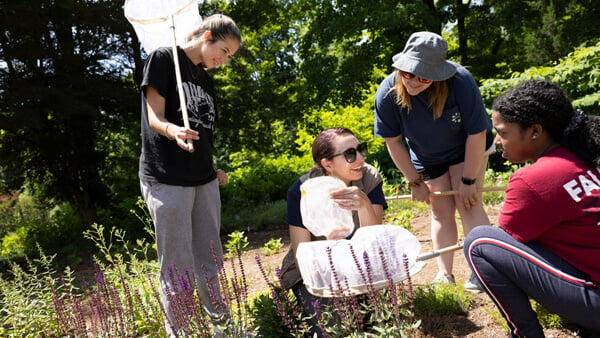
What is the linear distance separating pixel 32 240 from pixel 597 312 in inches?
368

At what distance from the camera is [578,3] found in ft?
43.6

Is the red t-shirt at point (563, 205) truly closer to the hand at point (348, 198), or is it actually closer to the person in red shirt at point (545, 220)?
the person in red shirt at point (545, 220)

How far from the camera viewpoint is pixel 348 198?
2.21 m

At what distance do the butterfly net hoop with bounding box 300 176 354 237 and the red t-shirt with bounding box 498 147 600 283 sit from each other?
2.42 ft

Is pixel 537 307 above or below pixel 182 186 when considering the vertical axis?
below

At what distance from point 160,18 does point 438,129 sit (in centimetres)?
178

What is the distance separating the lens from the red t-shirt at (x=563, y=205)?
1761mm

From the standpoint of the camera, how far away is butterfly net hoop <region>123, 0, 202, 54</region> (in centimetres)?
280

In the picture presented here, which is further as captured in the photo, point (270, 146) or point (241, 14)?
point (270, 146)

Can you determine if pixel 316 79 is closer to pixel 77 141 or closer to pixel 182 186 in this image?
pixel 77 141

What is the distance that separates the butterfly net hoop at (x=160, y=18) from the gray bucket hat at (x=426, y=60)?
1.25 meters

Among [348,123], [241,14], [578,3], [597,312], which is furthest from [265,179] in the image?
[578,3]

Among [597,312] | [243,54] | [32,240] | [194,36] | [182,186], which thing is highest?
[243,54]

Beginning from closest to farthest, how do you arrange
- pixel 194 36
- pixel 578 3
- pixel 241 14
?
pixel 194 36 < pixel 241 14 < pixel 578 3
